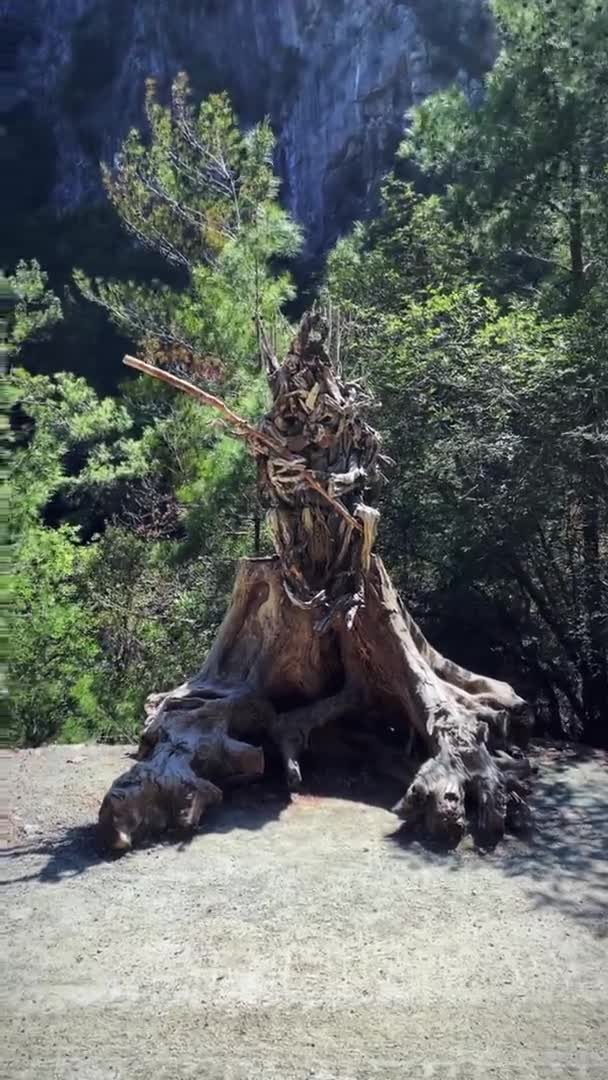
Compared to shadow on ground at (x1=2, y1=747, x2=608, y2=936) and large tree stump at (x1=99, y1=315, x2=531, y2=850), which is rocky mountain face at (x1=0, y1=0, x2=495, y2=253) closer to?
large tree stump at (x1=99, y1=315, x2=531, y2=850)

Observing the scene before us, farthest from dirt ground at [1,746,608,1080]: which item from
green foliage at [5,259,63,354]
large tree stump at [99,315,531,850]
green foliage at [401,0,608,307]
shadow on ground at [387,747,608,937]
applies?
green foliage at [5,259,63,354]

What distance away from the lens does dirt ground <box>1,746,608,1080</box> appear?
327 cm

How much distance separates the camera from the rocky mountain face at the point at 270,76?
31.0 metres

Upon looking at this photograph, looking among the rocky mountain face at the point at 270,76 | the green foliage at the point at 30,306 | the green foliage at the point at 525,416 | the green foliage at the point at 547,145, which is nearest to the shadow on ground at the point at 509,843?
the green foliage at the point at 525,416

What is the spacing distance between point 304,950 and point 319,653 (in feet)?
8.58

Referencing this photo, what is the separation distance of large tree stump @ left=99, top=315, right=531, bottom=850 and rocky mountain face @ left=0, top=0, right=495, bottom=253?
2460 centimetres

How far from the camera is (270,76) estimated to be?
116ft

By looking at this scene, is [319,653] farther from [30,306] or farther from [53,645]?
[30,306]

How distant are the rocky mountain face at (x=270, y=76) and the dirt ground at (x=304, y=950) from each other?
26562 millimetres

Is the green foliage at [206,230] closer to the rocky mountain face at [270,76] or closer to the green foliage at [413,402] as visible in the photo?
the green foliage at [413,402]

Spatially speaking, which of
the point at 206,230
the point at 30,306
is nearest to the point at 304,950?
the point at 206,230

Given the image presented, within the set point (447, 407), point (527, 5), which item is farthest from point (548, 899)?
point (527, 5)

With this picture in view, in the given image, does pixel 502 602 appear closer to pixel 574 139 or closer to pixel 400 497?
pixel 400 497

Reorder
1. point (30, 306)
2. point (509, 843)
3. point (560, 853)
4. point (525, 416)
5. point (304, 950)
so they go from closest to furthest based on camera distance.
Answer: point (304, 950) → point (560, 853) → point (509, 843) → point (525, 416) → point (30, 306)
